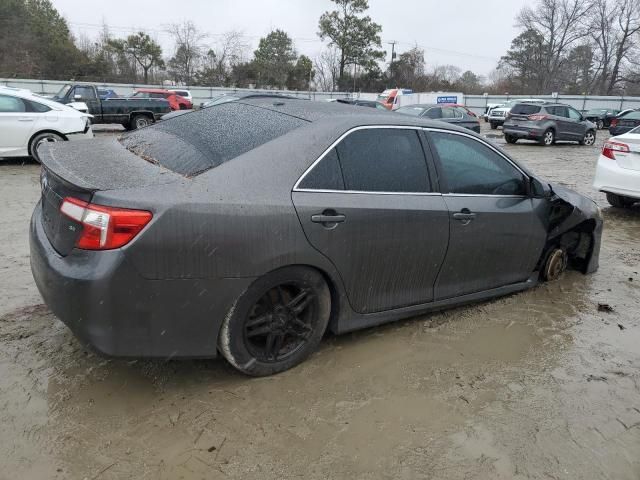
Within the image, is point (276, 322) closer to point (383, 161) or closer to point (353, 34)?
point (383, 161)

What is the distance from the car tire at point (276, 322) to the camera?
2.74 meters

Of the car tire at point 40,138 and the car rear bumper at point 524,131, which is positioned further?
the car rear bumper at point 524,131

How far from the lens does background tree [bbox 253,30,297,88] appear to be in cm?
5825

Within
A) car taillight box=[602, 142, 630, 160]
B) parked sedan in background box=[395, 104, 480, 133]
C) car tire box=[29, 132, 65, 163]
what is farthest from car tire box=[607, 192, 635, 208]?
car tire box=[29, 132, 65, 163]

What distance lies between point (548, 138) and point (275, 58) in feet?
158

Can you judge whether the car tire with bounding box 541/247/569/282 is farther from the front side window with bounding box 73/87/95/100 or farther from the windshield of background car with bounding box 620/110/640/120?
the windshield of background car with bounding box 620/110/640/120

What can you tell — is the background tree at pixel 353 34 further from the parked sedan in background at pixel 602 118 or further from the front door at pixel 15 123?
the front door at pixel 15 123

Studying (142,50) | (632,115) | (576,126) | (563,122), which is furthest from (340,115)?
(142,50)

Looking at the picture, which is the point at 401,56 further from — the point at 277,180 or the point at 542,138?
the point at 277,180

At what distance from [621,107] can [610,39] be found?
22956 millimetres

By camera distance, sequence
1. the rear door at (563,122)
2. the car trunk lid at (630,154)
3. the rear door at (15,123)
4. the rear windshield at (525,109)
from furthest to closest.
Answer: the rear door at (563,122)
the rear windshield at (525,109)
the rear door at (15,123)
the car trunk lid at (630,154)

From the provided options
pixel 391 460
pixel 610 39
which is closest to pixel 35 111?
pixel 391 460

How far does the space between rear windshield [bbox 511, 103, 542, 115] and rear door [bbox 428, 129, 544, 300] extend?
16.6 metres

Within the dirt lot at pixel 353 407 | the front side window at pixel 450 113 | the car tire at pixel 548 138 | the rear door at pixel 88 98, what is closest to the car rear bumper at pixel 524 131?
the car tire at pixel 548 138
